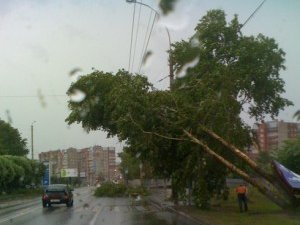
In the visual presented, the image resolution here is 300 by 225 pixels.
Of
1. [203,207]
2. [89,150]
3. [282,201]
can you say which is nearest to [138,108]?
[203,207]

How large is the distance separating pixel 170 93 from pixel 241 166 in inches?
226

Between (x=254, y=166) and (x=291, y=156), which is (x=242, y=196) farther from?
(x=291, y=156)

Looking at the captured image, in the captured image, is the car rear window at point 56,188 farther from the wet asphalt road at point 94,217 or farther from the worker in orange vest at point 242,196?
the worker in orange vest at point 242,196

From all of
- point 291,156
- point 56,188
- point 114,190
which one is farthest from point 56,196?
point 114,190

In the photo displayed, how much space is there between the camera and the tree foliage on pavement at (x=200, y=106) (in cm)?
2764

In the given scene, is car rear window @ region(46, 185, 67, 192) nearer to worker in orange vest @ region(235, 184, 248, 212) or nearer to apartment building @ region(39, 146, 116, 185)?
worker in orange vest @ region(235, 184, 248, 212)

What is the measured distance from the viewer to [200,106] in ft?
90.4

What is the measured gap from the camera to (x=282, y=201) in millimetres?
27766

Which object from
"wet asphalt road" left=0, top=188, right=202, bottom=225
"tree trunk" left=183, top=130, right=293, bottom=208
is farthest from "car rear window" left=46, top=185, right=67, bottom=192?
"tree trunk" left=183, top=130, right=293, bottom=208

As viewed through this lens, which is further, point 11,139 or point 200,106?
point 11,139

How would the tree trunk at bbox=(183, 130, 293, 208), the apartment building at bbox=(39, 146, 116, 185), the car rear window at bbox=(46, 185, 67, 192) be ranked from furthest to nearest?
1. the apartment building at bbox=(39, 146, 116, 185)
2. the car rear window at bbox=(46, 185, 67, 192)
3. the tree trunk at bbox=(183, 130, 293, 208)

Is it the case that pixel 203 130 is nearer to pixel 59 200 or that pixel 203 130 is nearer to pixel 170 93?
pixel 170 93

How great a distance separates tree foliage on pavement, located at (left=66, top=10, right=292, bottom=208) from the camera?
27641 millimetres

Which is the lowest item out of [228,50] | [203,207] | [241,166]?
[203,207]
